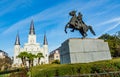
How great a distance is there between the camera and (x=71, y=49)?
17.3 m

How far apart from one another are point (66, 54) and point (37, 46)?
101m

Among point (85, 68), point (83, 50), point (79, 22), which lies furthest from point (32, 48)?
point (85, 68)

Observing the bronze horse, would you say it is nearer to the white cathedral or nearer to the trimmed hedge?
the trimmed hedge

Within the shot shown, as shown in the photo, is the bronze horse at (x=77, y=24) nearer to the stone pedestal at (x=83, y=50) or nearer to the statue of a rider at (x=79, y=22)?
the statue of a rider at (x=79, y=22)

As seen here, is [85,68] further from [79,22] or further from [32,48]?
[32,48]

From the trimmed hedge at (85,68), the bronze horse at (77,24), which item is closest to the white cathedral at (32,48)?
the bronze horse at (77,24)

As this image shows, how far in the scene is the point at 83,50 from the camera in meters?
17.7

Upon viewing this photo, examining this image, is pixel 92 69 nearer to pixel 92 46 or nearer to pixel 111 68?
pixel 111 68

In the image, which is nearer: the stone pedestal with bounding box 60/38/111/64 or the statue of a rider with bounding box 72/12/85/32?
the stone pedestal with bounding box 60/38/111/64

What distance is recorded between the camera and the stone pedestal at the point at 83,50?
17312 mm

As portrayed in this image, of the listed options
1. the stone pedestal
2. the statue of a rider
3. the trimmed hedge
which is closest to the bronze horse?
the statue of a rider

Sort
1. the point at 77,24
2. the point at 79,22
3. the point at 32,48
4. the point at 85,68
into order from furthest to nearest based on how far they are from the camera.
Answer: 1. the point at 32,48
2. the point at 79,22
3. the point at 77,24
4. the point at 85,68

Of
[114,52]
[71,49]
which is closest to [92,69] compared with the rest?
[71,49]

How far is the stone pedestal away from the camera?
56.8 ft
